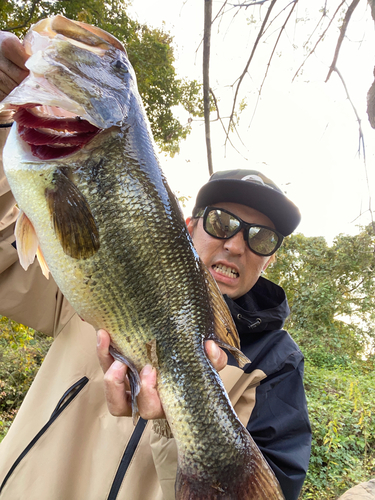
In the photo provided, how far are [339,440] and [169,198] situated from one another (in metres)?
5.58

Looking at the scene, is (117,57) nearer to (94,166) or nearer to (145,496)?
(94,166)

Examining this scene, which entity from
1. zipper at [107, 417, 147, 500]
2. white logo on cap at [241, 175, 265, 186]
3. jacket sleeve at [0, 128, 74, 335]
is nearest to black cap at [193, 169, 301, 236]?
white logo on cap at [241, 175, 265, 186]

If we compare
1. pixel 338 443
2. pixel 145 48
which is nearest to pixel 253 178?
pixel 338 443

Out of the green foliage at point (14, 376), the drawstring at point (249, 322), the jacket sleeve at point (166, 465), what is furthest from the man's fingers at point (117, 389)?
the green foliage at point (14, 376)

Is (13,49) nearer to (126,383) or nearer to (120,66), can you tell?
(120,66)

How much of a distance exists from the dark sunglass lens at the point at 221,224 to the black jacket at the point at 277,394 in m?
0.52

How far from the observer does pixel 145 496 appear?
1.72m

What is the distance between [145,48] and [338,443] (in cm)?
863

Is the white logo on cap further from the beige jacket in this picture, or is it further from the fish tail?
the fish tail

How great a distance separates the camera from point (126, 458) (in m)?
1.74

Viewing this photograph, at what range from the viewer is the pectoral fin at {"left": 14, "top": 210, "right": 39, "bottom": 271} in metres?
1.28

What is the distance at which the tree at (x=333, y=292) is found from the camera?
1134 centimetres

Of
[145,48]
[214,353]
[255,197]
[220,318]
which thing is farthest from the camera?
[145,48]

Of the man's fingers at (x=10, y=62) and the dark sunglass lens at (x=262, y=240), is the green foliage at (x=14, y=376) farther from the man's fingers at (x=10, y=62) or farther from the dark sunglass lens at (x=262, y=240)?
the man's fingers at (x=10, y=62)
